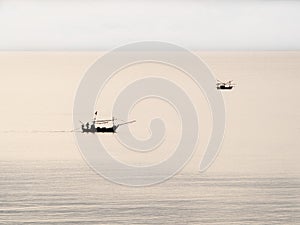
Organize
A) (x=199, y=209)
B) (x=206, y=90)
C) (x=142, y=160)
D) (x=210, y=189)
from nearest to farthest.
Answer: (x=199, y=209)
(x=210, y=189)
(x=142, y=160)
(x=206, y=90)

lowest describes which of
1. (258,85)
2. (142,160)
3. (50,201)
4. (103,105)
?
(50,201)

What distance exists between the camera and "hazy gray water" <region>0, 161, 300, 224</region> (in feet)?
31.7

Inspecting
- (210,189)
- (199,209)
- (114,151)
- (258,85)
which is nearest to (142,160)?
(114,151)

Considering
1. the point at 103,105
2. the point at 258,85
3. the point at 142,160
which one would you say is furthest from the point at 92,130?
the point at 258,85

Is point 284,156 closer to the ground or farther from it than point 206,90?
closer to the ground

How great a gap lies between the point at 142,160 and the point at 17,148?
301 centimetres

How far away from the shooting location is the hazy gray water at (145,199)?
9664 mm

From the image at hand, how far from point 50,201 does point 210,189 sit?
2558 mm

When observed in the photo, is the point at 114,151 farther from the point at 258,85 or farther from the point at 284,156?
the point at 258,85

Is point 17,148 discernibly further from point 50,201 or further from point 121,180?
point 50,201

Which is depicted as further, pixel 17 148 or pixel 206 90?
pixel 206 90

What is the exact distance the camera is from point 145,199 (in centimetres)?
1093

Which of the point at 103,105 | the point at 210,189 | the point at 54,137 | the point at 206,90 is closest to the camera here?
the point at 210,189

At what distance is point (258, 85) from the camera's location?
112 ft
